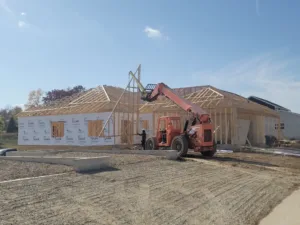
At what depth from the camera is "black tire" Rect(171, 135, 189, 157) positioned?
13.4m

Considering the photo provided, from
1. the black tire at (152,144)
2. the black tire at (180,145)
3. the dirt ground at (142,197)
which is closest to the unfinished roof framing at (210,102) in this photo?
the black tire at (152,144)

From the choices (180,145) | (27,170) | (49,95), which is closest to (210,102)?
(180,145)

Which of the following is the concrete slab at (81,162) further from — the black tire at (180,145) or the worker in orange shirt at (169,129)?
the worker in orange shirt at (169,129)

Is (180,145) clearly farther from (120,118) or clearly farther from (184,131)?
(120,118)

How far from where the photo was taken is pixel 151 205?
230 inches

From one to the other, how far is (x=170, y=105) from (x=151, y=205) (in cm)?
1675

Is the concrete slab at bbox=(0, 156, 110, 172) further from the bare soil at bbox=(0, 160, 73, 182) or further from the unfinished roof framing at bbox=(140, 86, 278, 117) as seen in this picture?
the unfinished roof framing at bbox=(140, 86, 278, 117)

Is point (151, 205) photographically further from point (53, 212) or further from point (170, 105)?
point (170, 105)

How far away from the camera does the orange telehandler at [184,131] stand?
1344 centimetres

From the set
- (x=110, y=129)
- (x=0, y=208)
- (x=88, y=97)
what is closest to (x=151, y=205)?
(x=0, y=208)

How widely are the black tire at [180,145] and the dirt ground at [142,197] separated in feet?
12.4

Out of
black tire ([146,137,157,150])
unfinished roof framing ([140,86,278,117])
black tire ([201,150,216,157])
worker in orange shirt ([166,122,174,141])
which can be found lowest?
black tire ([201,150,216,157])

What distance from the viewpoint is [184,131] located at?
1440cm

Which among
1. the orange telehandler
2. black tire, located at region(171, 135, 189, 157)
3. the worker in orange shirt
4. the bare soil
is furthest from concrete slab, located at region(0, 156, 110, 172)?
the worker in orange shirt
